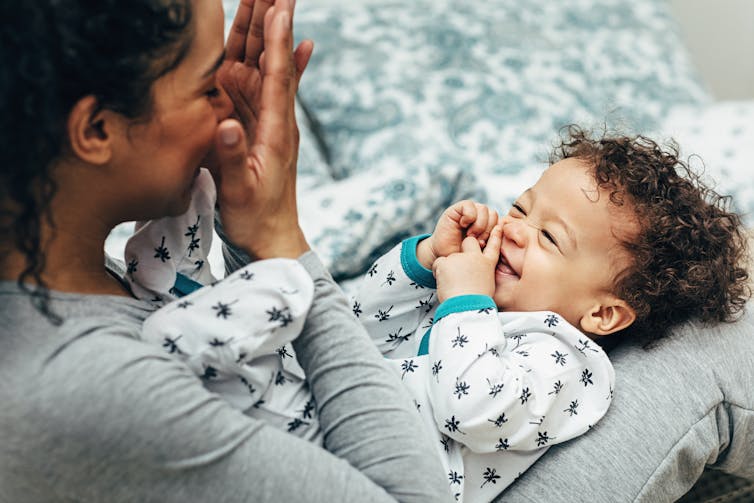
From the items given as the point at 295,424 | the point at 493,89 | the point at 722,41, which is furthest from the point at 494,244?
the point at 722,41

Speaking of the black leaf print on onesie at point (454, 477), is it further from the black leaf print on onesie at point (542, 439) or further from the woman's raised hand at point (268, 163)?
the woman's raised hand at point (268, 163)

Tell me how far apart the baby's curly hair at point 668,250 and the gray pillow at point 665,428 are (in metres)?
0.03

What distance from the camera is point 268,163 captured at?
2.51ft

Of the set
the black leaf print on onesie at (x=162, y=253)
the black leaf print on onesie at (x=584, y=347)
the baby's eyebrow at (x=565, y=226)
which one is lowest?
the black leaf print on onesie at (x=584, y=347)

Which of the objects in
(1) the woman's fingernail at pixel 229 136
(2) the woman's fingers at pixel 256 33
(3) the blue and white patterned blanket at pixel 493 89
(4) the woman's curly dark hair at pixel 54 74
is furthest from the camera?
(3) the blue and white patterned blanket at pixel 493 89

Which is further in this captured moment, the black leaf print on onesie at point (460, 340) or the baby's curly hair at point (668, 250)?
the baby's curly hair at point (668, 250)

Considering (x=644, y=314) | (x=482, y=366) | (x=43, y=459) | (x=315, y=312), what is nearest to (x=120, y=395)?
(x=43, y=459)

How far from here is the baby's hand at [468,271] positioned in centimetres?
104

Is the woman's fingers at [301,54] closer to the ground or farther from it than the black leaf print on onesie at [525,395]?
farther from it

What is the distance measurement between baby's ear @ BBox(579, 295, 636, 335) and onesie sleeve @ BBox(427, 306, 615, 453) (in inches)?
2.7

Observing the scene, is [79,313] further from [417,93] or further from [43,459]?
[417,93]

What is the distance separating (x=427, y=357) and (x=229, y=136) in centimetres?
46

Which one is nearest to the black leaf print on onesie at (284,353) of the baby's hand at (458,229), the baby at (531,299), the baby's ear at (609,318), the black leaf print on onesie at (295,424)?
the baby at (531,299)

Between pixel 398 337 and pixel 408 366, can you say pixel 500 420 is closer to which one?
pixel 408 366
